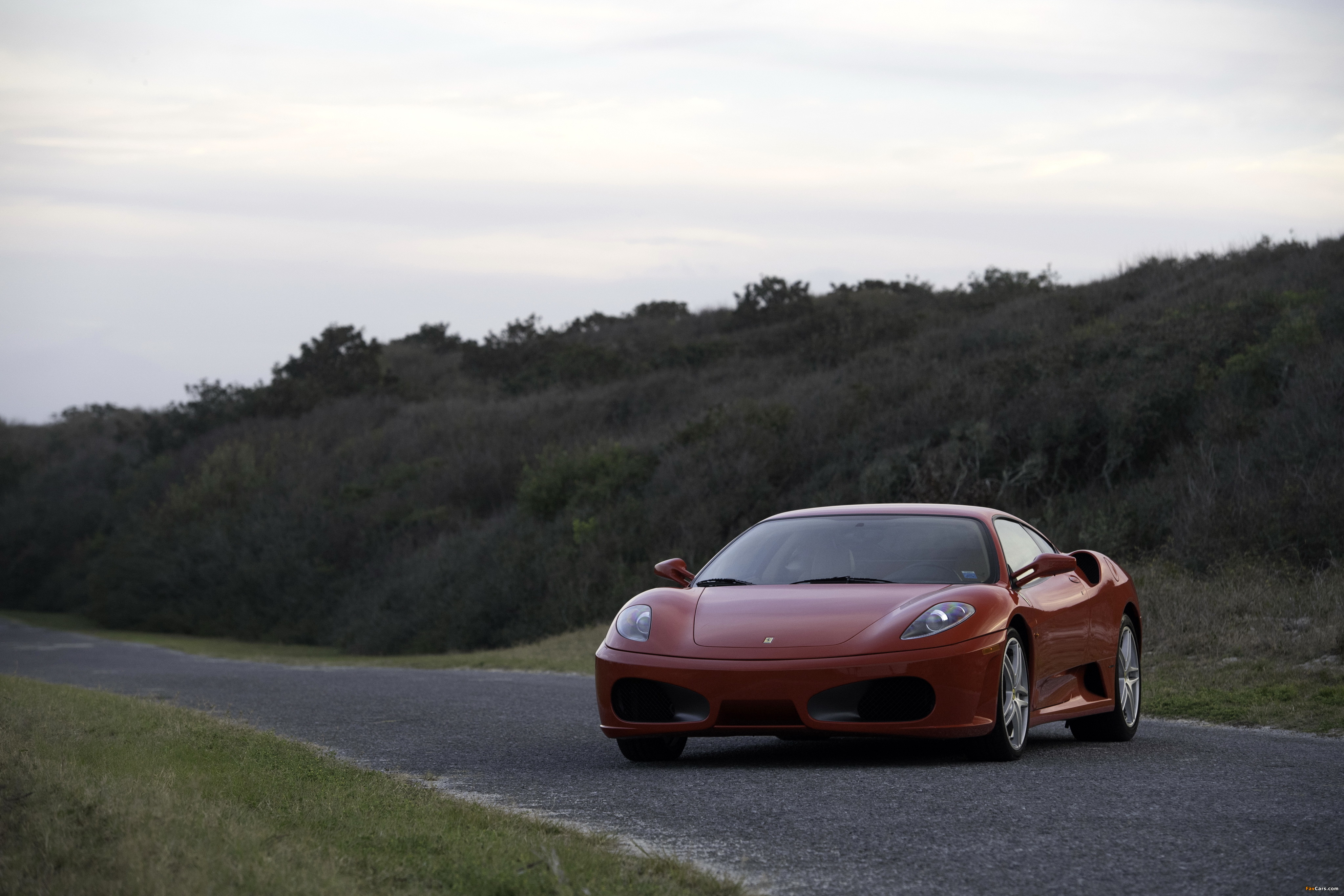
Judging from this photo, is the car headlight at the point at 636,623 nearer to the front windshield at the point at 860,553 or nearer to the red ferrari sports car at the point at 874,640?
the red ferrari sports car at the point at 874,640

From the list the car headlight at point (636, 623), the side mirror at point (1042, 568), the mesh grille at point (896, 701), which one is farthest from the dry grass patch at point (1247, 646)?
the car headlight at point (636, 623)

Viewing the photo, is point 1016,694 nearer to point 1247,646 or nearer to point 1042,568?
point 1042,568

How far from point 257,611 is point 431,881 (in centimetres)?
4112

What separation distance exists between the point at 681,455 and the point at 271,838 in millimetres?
30560

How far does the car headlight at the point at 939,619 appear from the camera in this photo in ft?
25.0

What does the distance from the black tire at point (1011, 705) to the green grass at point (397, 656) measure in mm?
11120

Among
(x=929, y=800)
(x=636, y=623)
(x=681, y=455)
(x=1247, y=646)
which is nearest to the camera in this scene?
(x=929, y=800)

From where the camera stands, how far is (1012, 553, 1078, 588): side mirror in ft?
27.4

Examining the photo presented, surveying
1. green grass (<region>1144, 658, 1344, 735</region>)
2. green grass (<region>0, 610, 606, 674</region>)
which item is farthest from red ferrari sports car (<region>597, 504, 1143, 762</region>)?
green grass (<region>0, 610, 606, 674</region>)

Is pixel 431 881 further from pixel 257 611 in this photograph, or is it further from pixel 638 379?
pixel 638 379

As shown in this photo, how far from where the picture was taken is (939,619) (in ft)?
25.2

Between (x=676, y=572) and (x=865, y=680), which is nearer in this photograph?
(x=865, y=680)

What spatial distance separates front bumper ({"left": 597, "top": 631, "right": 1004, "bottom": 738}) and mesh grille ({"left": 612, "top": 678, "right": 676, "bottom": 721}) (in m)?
0.23

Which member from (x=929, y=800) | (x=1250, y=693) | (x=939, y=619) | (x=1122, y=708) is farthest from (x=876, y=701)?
(x=1250, y=693)
